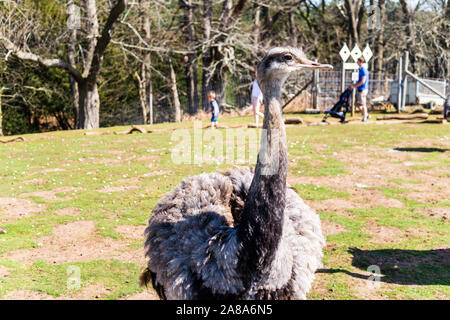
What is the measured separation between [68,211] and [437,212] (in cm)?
677

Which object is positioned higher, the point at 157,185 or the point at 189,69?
the point at 189,69

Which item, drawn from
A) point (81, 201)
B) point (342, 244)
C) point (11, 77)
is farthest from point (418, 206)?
point (11, 77)

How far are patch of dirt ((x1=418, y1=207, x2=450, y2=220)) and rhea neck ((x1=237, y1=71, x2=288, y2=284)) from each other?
5.22 m

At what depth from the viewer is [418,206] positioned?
8352 millimetres

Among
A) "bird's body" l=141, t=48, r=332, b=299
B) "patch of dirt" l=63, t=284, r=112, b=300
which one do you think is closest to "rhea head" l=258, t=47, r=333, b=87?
"bird's body" l=141, t=48, r=332, b=299

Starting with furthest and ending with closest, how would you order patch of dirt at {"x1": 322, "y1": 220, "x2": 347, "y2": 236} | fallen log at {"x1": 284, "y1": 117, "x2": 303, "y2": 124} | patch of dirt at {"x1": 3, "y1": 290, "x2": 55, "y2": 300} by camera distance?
fallen log at {"x1": 284, "y1": 117, "x2": 303, "y2": 124}, patch of dirt at {"x1": 322, "y1": 220, "x2": 347, "y2": 236}, patch of dirt at {"x1": 3, "y1": 290, "x2": 55, "y2": 300}

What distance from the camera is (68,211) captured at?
8555 millimetres

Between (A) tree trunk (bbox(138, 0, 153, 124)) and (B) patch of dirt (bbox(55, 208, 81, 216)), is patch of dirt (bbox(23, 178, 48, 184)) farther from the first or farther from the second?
(A) tree trunk (bbox(138, 0, 153, 124))

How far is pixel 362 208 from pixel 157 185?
4386mm

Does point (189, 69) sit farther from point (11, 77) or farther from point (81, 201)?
point (81, 201)

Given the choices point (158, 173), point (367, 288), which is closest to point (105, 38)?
point (158, 173)

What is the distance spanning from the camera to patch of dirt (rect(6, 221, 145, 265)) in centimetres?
652

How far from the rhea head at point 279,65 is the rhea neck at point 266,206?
0.21m
